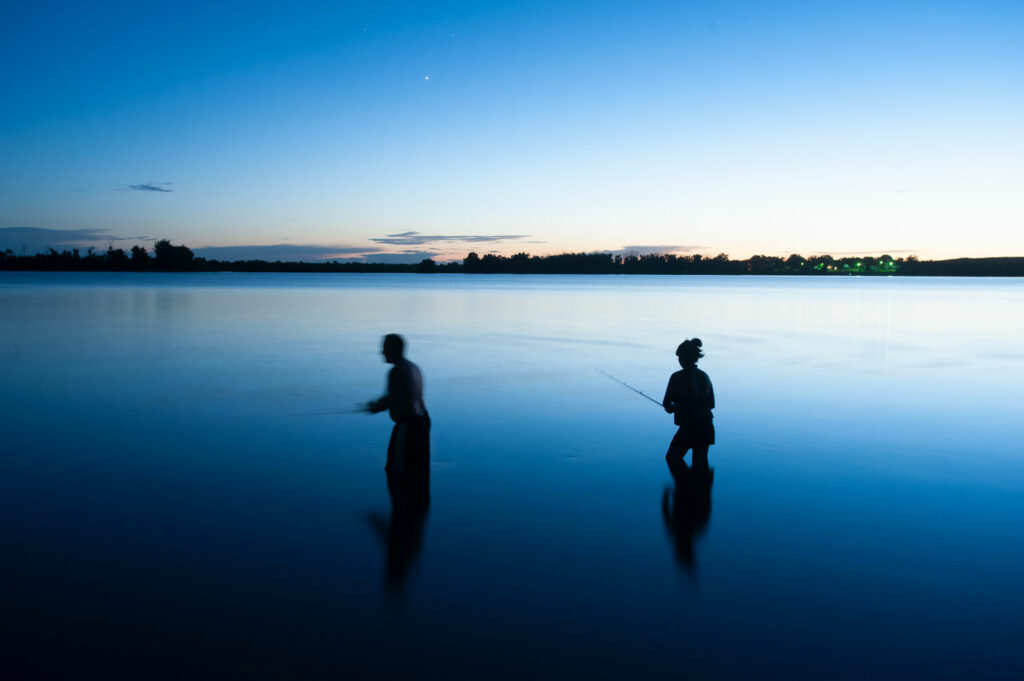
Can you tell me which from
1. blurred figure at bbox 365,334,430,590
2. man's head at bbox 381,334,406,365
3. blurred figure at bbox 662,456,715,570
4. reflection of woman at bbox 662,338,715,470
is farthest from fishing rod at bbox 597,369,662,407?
man's head at bbox 381,334,406,365

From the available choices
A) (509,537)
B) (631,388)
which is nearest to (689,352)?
(509,537)

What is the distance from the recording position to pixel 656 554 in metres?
6.57

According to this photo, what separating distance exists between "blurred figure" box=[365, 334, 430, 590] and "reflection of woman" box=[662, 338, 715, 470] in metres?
3.07

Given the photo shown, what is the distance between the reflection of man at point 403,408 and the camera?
7562 mm

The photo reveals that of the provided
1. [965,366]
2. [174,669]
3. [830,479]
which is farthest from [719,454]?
[965,366]

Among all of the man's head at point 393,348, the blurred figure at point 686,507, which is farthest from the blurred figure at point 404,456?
the blurred figure at point 686,507

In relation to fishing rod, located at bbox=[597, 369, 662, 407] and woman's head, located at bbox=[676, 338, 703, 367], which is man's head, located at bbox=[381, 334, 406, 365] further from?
fishing rod, located at bbox=[597, 369, 662, 407]

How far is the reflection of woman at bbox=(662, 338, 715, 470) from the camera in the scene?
841 centimetres

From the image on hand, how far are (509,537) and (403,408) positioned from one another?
1.86 m

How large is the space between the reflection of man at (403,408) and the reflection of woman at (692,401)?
120 inches

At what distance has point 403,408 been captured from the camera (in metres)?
7.62

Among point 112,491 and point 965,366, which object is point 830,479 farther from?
point 965,366

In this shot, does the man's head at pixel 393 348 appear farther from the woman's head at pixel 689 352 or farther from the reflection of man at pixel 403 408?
the woman's head at pixel 689 352

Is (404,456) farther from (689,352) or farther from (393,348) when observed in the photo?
(689,352)
